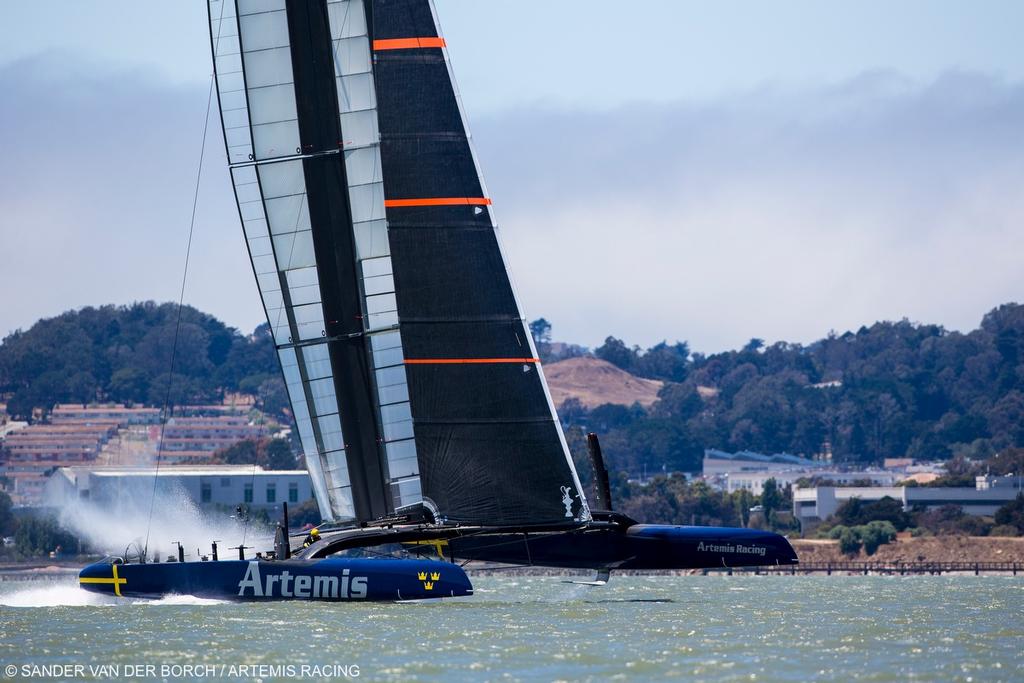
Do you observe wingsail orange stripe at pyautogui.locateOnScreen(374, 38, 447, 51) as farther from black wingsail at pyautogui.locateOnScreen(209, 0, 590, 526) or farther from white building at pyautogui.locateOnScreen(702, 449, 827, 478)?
white building at pyautogui.locateOnScreen(702, 449, 827, 478)

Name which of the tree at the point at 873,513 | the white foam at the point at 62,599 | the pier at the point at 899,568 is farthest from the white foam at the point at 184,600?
the tree at the point at 873,513

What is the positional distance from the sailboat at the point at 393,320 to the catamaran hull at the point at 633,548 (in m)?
0.03

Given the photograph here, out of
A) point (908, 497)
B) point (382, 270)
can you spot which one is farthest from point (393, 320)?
point (908, 497)

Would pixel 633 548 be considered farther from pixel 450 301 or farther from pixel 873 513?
pixel 873 513

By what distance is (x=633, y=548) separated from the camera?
3241cm

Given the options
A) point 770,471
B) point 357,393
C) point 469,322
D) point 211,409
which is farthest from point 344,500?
point 211,409

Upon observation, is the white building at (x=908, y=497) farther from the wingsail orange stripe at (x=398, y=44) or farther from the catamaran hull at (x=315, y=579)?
the wingsail orange stripe at (x=398, y=44)

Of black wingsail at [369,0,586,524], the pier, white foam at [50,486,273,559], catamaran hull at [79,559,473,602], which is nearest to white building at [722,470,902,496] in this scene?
the pier

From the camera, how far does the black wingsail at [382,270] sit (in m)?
30.6

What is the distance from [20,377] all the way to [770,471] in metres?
77.0

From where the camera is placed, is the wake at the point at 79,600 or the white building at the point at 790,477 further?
the white building at the point at 790,477

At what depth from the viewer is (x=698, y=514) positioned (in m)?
119

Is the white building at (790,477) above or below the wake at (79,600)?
above

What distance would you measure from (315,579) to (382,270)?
4.82 m
